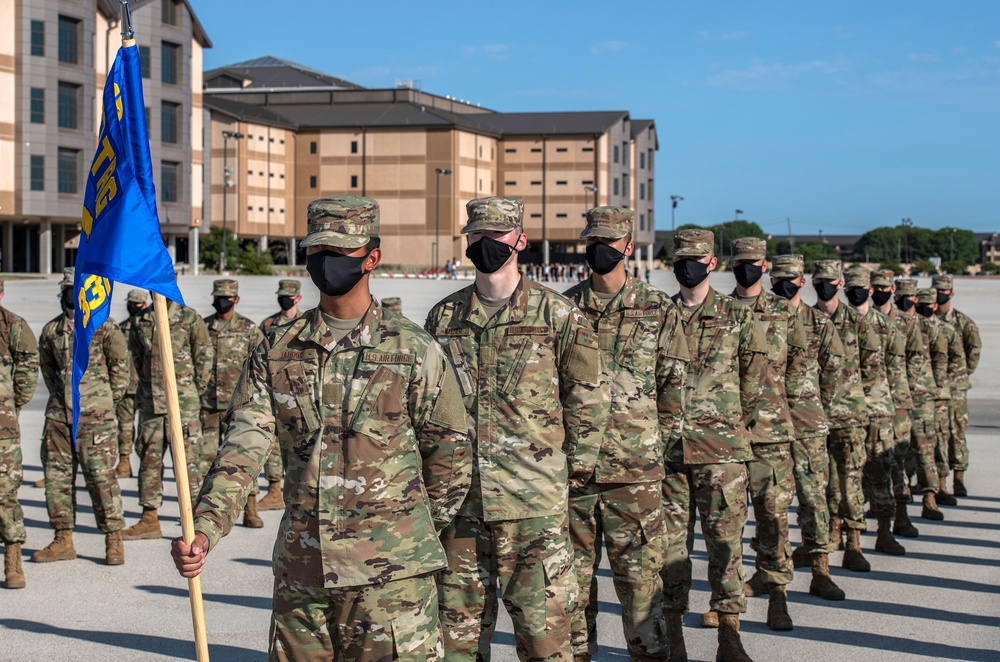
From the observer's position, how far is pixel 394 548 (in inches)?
177

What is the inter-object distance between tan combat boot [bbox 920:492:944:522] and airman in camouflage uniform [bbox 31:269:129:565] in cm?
770

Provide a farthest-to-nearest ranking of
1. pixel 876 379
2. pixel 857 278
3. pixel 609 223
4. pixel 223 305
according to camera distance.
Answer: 1. pixel 223 305
2. pixel 857 278
3. pixel 876 379
4. pixel 609 223

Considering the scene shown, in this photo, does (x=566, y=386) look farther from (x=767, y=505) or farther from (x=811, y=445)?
(x=811, y=445)

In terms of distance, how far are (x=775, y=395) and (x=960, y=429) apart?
22.0ft

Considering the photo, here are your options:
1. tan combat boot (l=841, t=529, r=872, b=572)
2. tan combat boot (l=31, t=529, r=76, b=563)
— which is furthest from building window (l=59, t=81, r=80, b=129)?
tan combat boot (l=841, t=529, r=872, b=572)

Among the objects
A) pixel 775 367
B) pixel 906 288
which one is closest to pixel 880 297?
pixel 906 288

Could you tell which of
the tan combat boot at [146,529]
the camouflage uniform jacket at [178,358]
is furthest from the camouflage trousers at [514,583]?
the camouflage uniform jacket at [178,358]

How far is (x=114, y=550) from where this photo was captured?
10.0m

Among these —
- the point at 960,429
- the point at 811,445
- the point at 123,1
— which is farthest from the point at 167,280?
the point at 960,429

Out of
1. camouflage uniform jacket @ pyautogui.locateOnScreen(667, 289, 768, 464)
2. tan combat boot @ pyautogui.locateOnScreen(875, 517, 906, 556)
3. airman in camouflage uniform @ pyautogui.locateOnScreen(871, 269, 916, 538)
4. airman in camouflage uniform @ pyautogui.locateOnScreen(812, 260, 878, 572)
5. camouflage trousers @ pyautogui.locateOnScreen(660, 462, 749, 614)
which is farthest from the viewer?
airman in camouflage uniform @ pyautogui.locateOnScreen(871, 269, 916, 538)

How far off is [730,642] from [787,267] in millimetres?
3545

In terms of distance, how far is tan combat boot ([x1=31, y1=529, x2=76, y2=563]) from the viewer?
1001cm

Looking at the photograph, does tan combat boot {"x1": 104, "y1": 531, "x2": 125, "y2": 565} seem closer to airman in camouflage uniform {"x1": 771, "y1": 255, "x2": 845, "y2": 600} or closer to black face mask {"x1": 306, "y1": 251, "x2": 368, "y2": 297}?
airman in camouflage uniform {"x1": 771, "y1": 255, "x2": 845, "y2": 600}

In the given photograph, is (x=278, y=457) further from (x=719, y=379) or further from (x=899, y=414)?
(x=719, y=379)
